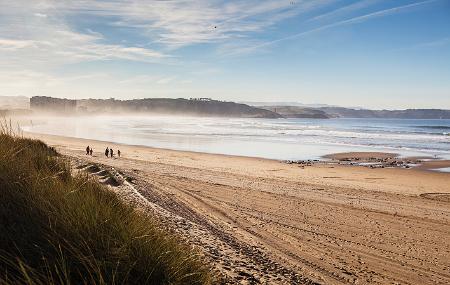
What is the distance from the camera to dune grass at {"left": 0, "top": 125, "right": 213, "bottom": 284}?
3523 mm

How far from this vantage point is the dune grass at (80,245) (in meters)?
3.52

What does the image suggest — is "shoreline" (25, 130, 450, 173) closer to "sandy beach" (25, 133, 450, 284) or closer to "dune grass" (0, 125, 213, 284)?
"sandy beach" (25, 133, 450, 284)

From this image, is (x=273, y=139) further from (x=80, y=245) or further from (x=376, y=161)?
(x=80, y=245)

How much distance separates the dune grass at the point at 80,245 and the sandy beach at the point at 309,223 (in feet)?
4.17

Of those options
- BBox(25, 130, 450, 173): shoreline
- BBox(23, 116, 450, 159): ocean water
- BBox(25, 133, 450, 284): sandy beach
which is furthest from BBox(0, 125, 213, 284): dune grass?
BBox(25, 130, 450, 173): shoreline

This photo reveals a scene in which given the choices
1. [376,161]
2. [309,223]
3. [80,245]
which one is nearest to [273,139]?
[376,161]

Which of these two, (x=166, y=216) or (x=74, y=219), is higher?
(x=74, y=219)

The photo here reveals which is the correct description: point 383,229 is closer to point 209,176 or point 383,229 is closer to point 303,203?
point 303,203

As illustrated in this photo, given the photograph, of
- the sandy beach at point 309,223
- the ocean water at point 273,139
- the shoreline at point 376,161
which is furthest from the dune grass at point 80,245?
the shoreline at point 376,161

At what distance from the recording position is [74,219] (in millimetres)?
3980

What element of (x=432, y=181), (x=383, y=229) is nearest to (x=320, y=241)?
(x=383, y=229)

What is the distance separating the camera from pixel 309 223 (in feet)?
35.0

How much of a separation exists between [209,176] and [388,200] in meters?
7.94

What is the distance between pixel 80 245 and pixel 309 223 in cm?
781
